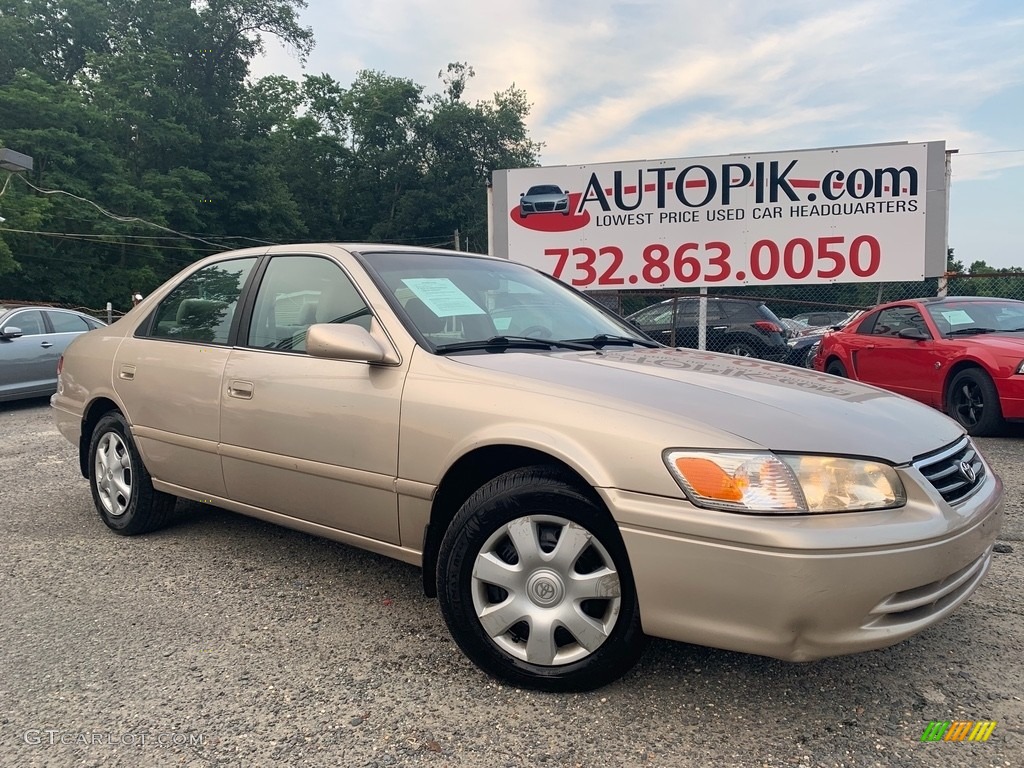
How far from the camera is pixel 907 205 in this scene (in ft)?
37.9

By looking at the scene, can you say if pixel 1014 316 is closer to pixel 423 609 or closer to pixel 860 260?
pixel 860 260

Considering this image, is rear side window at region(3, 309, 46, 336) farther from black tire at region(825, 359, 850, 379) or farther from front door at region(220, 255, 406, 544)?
black tire at region(825, 359, 850, 379)

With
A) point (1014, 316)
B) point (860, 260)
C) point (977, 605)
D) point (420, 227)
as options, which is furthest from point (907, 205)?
point (420, 227)

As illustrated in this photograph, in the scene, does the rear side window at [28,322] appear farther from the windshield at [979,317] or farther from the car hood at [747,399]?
the windshield at [979,317]

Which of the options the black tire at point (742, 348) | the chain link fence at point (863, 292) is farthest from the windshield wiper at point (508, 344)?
the black tire at point (742, 348)

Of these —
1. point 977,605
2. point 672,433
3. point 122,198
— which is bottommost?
point 977,605

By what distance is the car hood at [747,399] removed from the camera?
2.11 meters

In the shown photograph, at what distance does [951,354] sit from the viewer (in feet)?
22.9

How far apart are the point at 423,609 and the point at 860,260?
1098 cm

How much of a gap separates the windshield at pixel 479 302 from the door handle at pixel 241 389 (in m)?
0.74

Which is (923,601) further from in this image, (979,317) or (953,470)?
(979,317)

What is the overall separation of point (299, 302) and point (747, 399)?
77.9 inches

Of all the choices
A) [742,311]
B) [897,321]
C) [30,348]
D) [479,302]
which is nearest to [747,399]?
[479,302]

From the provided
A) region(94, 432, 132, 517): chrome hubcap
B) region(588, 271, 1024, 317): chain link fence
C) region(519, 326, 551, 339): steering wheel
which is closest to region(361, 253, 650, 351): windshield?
region(519, 326, 551, 339): steering wheel
